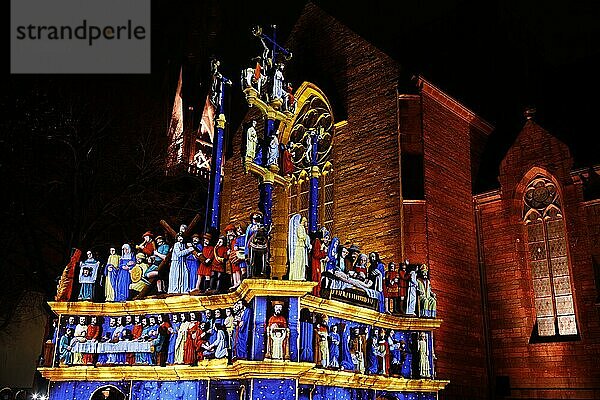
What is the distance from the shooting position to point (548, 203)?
1830cm

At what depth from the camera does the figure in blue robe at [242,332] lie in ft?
37.9

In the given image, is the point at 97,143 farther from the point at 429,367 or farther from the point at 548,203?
the point at 548,203

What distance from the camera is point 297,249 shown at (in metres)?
11.7

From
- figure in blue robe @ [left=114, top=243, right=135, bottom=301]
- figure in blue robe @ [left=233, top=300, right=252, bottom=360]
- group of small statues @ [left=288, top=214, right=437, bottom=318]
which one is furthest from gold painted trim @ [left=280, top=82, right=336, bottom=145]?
figure in blue robe @ [left=233, top=300, right=252, bottom=360]

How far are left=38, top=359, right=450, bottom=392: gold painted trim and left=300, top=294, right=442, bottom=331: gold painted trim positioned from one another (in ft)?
3.84

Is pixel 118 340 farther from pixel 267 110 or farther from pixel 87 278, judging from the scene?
pixel 267 110

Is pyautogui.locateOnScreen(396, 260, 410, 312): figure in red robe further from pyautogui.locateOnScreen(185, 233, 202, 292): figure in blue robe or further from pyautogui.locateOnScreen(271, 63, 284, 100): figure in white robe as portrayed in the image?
pyautogui.locateOnScreen(271, 63, 284, 100): figure in white robe

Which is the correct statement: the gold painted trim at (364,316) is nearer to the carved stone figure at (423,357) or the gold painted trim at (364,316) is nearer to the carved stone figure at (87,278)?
the carved stone figure at (423,357)

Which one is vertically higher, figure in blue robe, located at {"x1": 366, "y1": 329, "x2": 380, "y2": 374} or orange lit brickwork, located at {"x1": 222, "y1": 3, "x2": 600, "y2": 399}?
orange lit brickwork, located at {"x1": 222, "y1": 3, "x2": 600, "y2": 399}

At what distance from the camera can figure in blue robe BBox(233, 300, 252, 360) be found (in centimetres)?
1154

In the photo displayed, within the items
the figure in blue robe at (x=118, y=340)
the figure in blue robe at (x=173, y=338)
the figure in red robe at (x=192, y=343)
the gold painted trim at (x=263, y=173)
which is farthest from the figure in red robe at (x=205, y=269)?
the figure in blue robe at (x=118, y=340)

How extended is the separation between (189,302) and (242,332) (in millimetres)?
1707

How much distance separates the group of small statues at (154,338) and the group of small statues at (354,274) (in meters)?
1.54

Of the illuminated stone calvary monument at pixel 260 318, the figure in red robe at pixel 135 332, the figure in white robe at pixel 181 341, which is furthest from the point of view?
the figure in red robe at pixel 135 332
